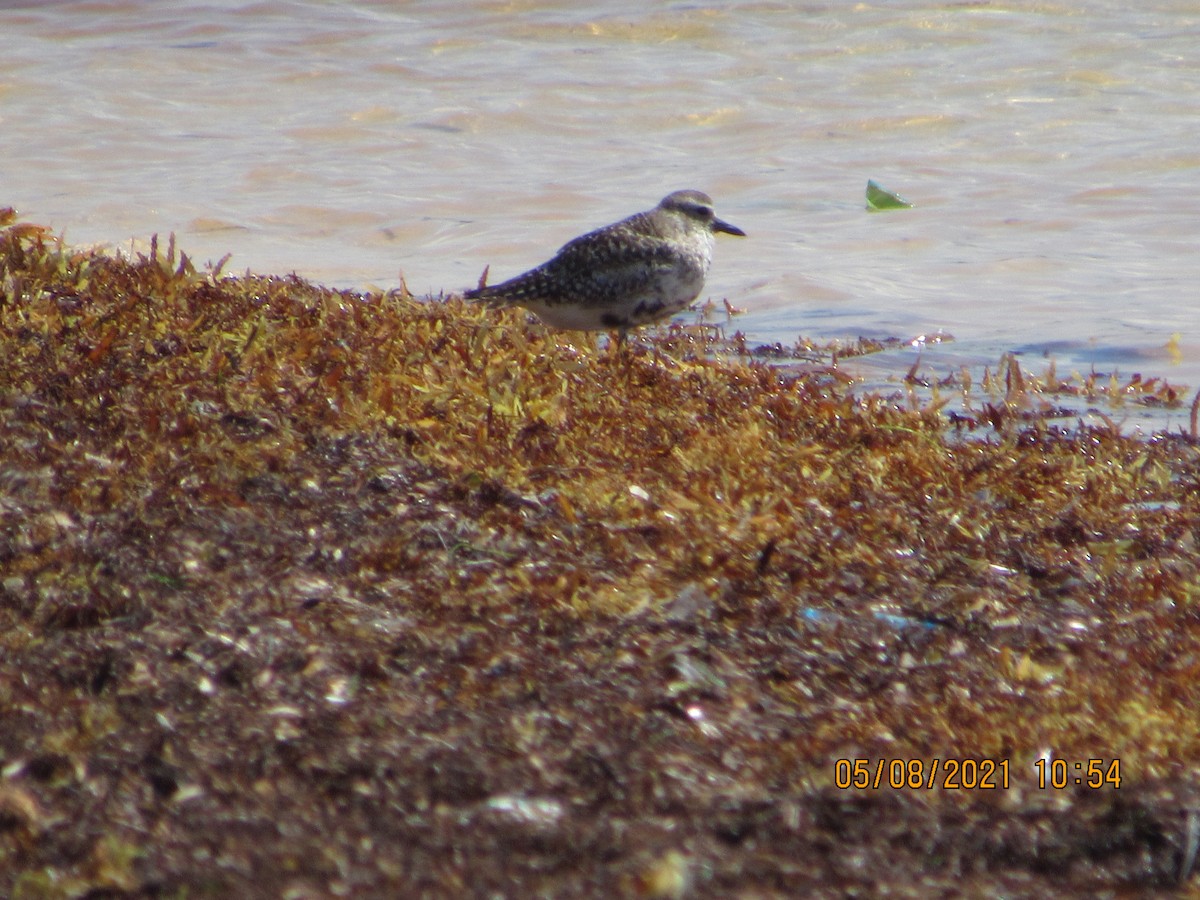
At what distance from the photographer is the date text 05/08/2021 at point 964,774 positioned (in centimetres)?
399

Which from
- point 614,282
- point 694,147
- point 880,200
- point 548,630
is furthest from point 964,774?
point 694,147

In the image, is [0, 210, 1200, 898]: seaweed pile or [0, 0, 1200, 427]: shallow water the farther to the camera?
[0, 0, 1200, 427]: shallow water

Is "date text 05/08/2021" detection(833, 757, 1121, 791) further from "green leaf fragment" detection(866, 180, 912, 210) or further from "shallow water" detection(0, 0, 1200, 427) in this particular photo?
"green leaf fragment" detection(866, 180, 912, 210)

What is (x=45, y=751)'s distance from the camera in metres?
3.93

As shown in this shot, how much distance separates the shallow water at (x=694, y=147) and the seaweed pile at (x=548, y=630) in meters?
3.08

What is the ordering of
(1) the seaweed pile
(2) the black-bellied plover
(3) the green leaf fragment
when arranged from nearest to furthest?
(1) the seaweed pile, (2) the black-bellied plover, (3) the green leaf fragment

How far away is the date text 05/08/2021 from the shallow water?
4592mm

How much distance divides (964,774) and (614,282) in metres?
5.45

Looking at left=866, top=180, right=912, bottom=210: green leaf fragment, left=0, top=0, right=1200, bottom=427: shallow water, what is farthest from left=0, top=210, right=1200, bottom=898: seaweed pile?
left=866, top=180, right=912, bottom=210: green leaf fragment

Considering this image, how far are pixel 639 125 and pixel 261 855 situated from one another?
50.7 feet

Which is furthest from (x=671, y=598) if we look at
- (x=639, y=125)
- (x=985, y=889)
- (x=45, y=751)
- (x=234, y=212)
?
(x=639, y=125)

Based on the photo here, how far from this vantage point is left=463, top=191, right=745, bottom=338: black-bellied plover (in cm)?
908

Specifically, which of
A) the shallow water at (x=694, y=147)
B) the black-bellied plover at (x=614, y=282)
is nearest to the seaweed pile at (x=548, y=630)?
the black-bellied plover at (x=614, y=282)

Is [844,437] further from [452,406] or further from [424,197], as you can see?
[424,197]
